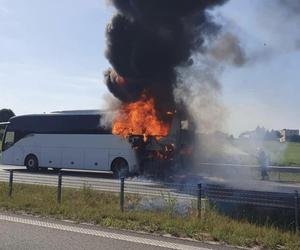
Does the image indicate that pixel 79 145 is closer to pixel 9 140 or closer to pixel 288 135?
pixel 9 140

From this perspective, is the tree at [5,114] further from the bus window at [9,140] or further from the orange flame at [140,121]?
the orange flame at [140,121]

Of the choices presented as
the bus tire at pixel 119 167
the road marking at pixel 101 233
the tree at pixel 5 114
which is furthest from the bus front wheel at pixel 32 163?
the tree at pixel 5 114

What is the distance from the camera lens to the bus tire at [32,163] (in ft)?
86.2

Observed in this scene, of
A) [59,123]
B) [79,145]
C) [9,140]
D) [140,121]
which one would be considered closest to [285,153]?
[140,121]

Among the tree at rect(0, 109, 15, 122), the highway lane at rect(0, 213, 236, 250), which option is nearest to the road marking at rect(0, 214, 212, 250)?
the highway lane at rect(0, 213, 236, 250)

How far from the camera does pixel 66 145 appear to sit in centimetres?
2508

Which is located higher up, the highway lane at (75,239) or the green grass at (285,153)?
the green grass at (285,153)

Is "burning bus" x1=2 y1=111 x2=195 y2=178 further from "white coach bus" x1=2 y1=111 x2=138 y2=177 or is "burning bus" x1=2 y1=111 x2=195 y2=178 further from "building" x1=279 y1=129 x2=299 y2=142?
"building" x1=279 y1=129 x2=299 y2=142

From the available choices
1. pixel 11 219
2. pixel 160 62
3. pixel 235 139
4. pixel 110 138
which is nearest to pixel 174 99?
pixel 160 62

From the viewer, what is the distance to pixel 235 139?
2597cm

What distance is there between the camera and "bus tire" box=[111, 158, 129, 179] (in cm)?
2287

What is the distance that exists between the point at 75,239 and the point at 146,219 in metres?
2.01

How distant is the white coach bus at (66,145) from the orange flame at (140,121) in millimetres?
890

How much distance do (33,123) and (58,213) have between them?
1646 centimetres
